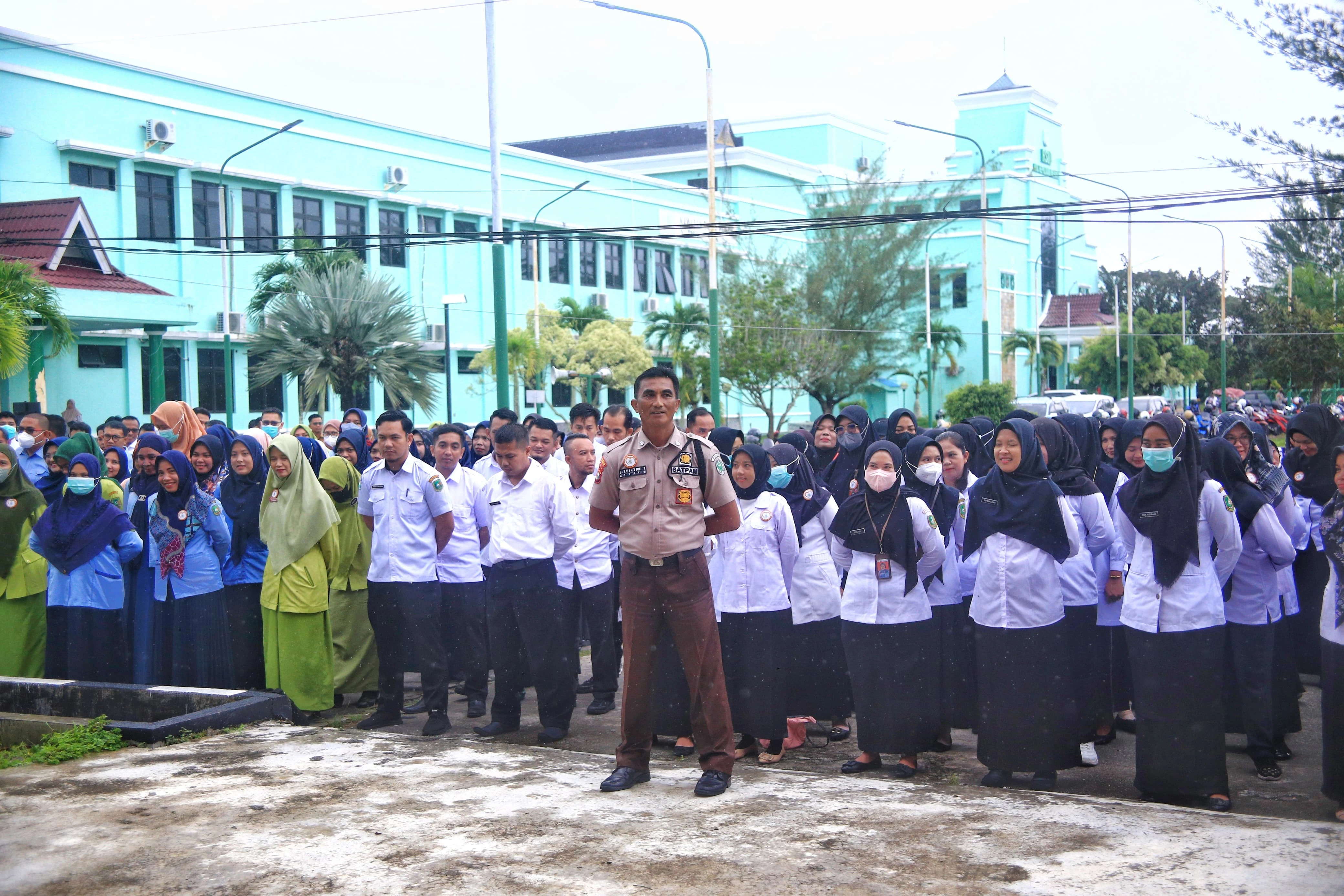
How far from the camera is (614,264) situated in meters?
40.4

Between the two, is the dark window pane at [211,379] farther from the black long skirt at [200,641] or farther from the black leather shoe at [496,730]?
the black leather shoe at [496,730]

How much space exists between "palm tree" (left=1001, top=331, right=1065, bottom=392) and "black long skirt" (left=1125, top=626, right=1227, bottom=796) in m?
52.3

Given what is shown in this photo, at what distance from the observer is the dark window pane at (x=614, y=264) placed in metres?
40.0

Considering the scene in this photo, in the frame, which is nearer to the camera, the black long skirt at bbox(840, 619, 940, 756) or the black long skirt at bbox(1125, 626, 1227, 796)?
the black long skirt at bbox(1125, 626, 1227, 796)

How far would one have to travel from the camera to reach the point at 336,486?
7.90m

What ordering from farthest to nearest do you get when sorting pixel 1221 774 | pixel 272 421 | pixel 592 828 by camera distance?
pixel 272 421
pixel 1221 774
pixel 592 828

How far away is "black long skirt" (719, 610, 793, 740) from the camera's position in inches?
248

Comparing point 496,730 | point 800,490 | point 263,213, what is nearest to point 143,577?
point 496,730

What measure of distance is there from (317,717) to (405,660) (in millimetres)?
702

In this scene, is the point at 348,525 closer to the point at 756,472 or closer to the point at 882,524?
the point at 756,472

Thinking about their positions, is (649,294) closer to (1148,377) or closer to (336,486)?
(1148,377)

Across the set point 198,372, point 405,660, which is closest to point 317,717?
point 405,660

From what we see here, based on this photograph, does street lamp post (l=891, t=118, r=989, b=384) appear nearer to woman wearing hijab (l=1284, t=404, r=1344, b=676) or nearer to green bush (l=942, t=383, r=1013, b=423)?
green bush (l=942, t=383, r=1013, b=423)

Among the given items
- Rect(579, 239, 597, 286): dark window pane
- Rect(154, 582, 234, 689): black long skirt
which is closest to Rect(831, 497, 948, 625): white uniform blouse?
Rect(154, 582, 234, 689): black long skirt
